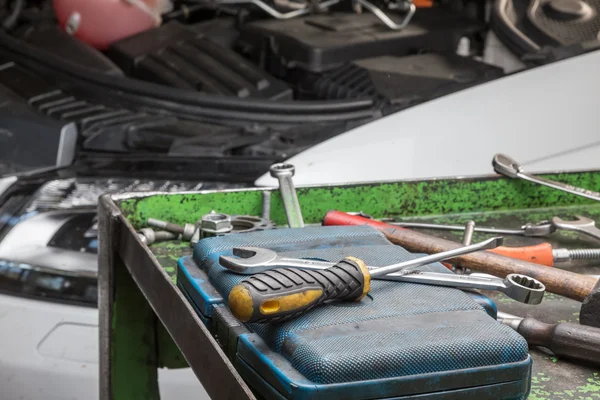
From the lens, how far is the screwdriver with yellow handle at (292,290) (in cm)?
71

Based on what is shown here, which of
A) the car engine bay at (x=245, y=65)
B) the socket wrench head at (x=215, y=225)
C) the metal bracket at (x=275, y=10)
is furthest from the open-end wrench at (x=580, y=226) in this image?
the metal bracket at (x=275, y=10)

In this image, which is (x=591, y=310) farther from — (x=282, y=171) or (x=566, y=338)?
(x=282, y=171)

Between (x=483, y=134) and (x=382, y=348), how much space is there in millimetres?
1331

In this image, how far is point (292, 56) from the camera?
7.90 feet

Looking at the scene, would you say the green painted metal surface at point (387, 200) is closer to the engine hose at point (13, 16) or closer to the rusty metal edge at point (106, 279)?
the rusty metal edge at point (106, 279)

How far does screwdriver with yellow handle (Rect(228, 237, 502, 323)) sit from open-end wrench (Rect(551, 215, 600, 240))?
50cm

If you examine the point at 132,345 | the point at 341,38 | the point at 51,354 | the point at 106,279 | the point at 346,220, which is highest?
the point at 341,38

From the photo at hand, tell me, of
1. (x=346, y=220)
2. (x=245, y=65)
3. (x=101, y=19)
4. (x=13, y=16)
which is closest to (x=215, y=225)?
(x=346, y=220)

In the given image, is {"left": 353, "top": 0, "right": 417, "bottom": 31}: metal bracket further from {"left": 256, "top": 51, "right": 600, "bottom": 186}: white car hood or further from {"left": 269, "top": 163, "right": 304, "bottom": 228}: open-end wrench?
{"left": 269, "top": 163, "right": 304, "bottom": 228}: open-end wrench

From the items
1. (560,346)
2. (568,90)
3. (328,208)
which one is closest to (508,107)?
(568,90)

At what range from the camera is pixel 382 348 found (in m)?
0.70

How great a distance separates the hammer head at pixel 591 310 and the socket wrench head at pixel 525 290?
2.3 inches

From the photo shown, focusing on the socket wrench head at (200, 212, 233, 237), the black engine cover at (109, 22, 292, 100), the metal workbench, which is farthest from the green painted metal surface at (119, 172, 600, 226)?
the black engine cover at (109, 22, 292, 100)

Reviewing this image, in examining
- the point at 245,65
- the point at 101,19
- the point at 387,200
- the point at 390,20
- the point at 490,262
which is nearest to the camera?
the point at 490,262
